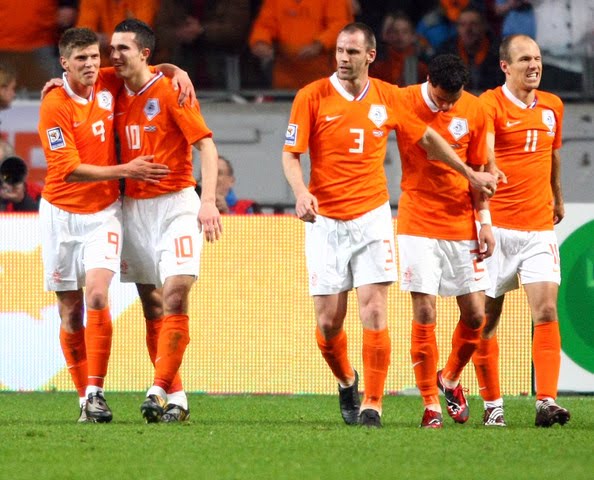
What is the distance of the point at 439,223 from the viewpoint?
8.30 metres

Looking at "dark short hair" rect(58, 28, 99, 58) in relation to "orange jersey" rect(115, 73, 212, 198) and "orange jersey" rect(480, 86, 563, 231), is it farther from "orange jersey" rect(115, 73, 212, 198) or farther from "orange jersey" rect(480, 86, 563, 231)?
"orange jersey" rect(480, 86, 563, 231)

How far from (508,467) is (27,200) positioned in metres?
6.16

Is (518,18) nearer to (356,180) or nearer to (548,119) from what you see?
(548,119)

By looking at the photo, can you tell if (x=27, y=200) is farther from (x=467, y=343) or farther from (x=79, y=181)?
(x=467, y=343)

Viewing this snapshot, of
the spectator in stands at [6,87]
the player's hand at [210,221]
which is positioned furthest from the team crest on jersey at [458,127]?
the spectator in stands at [6,87]

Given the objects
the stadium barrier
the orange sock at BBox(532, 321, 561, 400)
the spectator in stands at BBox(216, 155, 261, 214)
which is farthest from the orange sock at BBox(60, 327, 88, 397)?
the spectator in stands at BBox(216, 155, 261, 214)

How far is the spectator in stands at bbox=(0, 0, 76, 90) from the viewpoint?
45.6 feet

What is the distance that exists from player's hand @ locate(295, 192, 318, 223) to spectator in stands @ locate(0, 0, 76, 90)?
6.79 meters

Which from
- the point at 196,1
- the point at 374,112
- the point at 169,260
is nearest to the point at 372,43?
the point at 374,112

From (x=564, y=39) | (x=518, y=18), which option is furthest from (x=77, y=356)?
(x=564, y=39)

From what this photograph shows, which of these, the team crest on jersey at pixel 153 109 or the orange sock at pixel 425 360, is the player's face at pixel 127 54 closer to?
the team crest on jersey at pixel 153 109

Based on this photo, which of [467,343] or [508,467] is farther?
[467,343]

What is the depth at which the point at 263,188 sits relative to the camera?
13500 millimetres

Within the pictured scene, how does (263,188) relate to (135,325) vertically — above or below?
above
